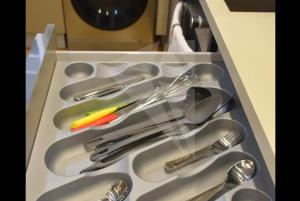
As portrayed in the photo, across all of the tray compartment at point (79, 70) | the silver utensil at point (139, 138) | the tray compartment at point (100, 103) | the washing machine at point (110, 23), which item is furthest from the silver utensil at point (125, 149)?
the washing machine at point (110, 23)

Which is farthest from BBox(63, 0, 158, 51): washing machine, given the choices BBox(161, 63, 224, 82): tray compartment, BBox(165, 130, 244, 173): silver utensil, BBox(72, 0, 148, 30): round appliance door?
BBox(165, 130, 244, 173): silver utensil

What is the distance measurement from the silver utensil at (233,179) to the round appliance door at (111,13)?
55.3 inches

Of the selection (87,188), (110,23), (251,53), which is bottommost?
(110,23)

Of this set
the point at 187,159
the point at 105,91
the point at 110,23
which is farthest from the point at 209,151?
the point at 110,23

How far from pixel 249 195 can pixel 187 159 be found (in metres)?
0.13

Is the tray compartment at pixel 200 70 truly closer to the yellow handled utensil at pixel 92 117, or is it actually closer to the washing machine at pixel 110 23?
the yellow handled utensil at pixel 92 117

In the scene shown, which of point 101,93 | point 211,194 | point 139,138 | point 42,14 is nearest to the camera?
point 211,194

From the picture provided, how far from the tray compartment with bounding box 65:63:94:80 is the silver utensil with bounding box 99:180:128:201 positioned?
0.32m

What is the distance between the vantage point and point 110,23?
194 cm

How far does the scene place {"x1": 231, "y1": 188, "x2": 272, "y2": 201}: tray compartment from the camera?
57 cm

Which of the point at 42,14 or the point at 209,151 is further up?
the point at 209,151

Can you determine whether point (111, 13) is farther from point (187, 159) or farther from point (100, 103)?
point (187, 159)

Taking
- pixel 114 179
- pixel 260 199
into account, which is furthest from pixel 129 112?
pixel 260 199

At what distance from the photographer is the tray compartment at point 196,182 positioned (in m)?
0.59
